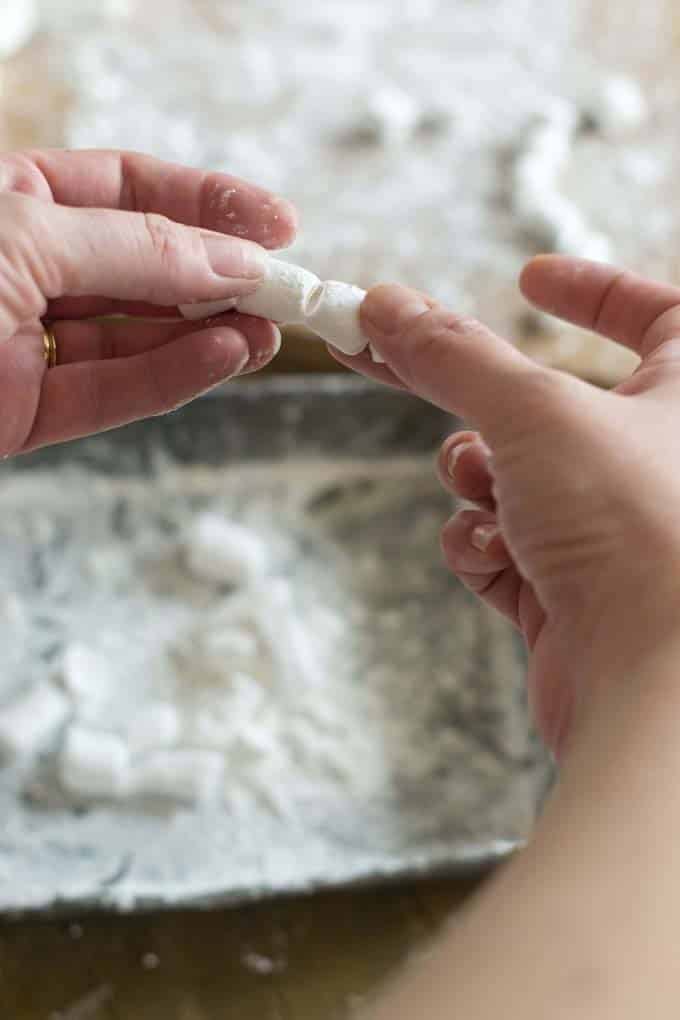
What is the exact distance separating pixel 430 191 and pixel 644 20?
1.83 ft

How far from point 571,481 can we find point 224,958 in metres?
0.45

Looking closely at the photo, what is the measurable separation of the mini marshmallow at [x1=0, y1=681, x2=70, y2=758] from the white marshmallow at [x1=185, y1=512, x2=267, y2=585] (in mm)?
162

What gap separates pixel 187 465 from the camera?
0.94m

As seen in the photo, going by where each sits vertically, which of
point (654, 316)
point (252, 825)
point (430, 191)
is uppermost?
point (654, 316)

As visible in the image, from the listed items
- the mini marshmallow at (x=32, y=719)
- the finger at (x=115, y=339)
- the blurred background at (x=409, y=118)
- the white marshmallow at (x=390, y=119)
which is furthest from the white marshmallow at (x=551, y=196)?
the mini marshmallow at (x=32, y=719)

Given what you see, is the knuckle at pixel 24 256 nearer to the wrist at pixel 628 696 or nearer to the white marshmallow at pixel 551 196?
the wrist at pixel 628 696

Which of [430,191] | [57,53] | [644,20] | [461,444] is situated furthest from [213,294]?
[644,20]

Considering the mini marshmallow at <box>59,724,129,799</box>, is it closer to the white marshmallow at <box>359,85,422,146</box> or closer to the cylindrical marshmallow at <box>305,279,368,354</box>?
the cylindrical marshmallow at <box>305,279,368,354</box>

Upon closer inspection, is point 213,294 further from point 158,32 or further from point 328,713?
point 158,32

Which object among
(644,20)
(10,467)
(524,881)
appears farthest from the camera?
(644,20)

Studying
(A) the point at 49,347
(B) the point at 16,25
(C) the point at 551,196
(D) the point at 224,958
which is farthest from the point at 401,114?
(D) the point at 224,958

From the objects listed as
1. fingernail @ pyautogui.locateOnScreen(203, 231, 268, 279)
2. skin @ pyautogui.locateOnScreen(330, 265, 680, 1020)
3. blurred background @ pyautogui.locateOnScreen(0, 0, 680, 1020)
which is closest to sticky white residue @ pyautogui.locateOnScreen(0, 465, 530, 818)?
blurred background @ pyautogui.locateOnScreen(0, 0, 680, 1020)

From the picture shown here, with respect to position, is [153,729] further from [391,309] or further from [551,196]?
[551,196]

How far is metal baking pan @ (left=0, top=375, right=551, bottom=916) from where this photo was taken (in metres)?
0.67
